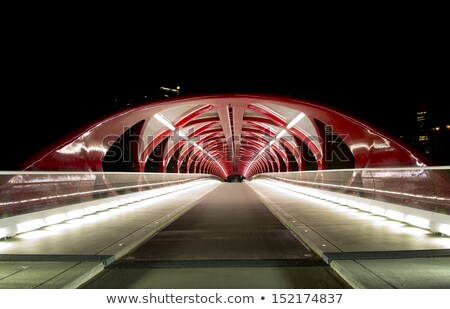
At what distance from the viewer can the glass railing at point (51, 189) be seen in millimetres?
9398

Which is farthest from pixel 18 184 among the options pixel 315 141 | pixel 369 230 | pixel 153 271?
pixel 315 141

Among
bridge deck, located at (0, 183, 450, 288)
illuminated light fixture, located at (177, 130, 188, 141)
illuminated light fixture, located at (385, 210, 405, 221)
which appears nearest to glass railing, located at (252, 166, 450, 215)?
illuminated light fixture, located at (385, 210, 405, 221)

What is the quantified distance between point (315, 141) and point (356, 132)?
39.9ft

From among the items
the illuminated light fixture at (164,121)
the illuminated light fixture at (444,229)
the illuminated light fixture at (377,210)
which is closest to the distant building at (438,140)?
the illuminated light fixture at (377,210)

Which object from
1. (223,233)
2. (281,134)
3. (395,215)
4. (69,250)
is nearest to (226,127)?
(281,134)

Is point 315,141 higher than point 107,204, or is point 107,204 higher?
point 315,141

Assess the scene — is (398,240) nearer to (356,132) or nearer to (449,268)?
(449,268)

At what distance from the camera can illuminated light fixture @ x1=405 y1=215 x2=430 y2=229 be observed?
9.23 metres

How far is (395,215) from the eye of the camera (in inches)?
443

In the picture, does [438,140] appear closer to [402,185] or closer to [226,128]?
[226,128]

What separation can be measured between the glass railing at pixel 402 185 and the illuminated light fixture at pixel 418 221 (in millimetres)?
262

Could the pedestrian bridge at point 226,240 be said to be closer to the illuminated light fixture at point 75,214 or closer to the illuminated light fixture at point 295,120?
the illuminated light fixture at point 75,214

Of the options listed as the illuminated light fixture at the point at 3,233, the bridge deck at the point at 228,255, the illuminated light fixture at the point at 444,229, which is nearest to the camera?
the bridge deck at the point at 228,255
